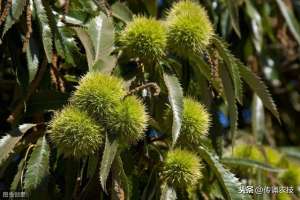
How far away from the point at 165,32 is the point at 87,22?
0.24 meters

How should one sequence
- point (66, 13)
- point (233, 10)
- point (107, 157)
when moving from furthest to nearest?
point (233, 10) → point (66, 13) → point (107, 157)

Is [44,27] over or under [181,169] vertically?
over

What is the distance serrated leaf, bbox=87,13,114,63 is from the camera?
5.05 feet

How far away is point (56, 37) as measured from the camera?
63.1 inches

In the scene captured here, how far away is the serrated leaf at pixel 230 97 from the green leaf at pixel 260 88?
0.05m

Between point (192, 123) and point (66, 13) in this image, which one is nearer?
point (192, 123)

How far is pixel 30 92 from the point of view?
61.4 inches

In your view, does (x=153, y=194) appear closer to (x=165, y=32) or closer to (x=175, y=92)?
(x=175, y=92)

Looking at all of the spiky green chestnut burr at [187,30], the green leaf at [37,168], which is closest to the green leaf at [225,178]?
the spiky green chestnut burr at [187,30]

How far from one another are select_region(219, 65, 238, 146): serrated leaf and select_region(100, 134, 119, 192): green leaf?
1.07 feet

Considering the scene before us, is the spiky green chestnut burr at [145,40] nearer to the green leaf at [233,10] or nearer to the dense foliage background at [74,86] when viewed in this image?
the dense foliage background at [74,86]

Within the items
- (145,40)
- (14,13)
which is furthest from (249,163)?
(14,13)

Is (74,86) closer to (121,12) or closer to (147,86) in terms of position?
(147,86)

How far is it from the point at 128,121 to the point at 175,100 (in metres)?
0.14
